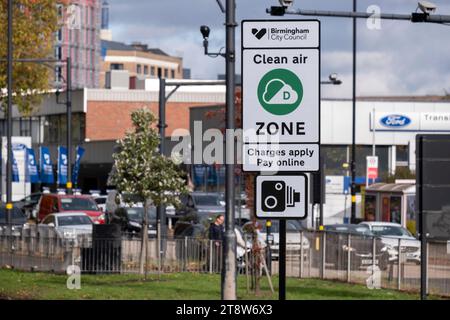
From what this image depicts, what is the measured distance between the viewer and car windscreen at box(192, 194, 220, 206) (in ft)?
167

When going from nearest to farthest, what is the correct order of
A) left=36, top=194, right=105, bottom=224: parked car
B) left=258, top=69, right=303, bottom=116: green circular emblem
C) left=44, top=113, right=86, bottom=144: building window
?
left=258, top=69, right=303, bottom=116: green circular emblem → left=36, top=194, right=105, bottom=224: parked car → left=44, top=113, right=86, bottom=144: building window

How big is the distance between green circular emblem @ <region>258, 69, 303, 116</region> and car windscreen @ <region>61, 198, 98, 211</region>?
38.0 meters

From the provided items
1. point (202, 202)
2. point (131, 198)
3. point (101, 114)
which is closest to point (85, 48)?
point (101, 114)

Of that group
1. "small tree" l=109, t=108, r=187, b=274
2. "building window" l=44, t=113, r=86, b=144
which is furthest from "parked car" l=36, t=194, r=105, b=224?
"building window" l=44, t=113, r=86, b=144

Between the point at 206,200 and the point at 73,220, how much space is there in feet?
37.3

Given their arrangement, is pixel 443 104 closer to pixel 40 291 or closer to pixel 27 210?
pixel 27 210

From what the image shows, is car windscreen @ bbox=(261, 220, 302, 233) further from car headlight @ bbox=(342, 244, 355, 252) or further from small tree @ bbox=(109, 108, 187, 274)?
small tree @ bbox=(109, 108, 187, 274)

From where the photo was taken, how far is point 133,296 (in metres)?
23.2

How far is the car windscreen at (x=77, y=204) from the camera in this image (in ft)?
155

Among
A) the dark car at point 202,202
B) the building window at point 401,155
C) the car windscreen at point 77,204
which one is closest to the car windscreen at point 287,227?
Result: the dark car at point 202,202

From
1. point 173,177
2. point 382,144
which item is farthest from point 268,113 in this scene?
point 382,144

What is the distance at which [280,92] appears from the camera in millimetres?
9555

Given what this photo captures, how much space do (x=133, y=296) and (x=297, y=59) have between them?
14291mm
